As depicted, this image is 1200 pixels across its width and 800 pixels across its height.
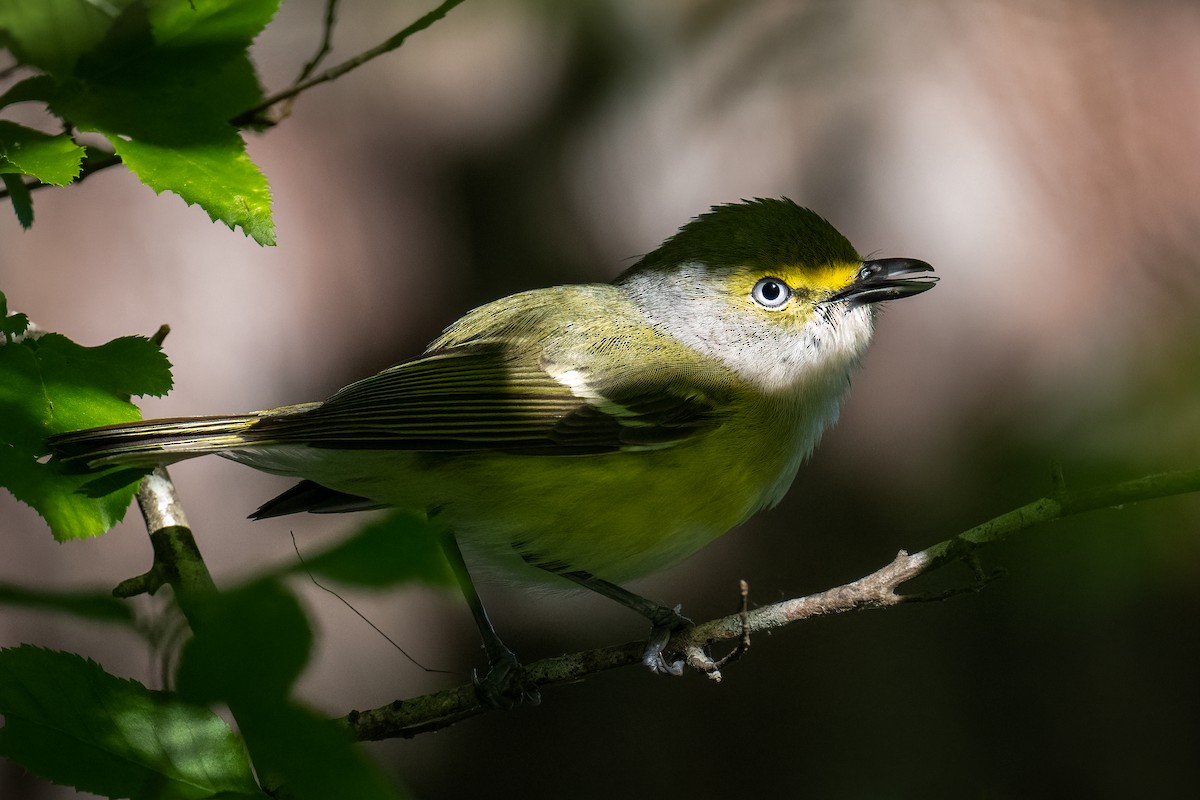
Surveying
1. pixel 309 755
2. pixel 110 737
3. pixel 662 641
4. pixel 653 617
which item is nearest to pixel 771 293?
pixel 653 617

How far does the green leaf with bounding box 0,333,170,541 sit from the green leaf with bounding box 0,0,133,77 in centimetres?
46

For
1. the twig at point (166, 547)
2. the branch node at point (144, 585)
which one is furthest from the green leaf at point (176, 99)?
the branch node at point (144, 585)

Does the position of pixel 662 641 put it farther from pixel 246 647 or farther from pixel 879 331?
pixel 879 331

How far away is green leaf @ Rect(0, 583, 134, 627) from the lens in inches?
35.7

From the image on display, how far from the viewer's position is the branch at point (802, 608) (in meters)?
1.78

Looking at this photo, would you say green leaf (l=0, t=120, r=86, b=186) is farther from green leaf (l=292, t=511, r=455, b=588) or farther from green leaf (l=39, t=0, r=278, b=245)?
green leaf (l=292, t=511, r=455, b=588)

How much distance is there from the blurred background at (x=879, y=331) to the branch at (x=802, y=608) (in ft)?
4.75

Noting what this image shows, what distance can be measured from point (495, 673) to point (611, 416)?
0.77 meters

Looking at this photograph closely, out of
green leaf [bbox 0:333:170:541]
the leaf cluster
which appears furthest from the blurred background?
the leaf cluster

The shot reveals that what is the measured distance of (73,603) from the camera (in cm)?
94

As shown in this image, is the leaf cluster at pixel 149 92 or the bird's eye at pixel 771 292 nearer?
the leaf cluster at pixel 149 92

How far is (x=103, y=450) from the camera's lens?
2059 millimetres

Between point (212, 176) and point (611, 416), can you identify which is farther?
point (611, 416)

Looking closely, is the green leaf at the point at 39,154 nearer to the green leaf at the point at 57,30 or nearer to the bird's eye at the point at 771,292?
the green leaf at the point at 57,30
